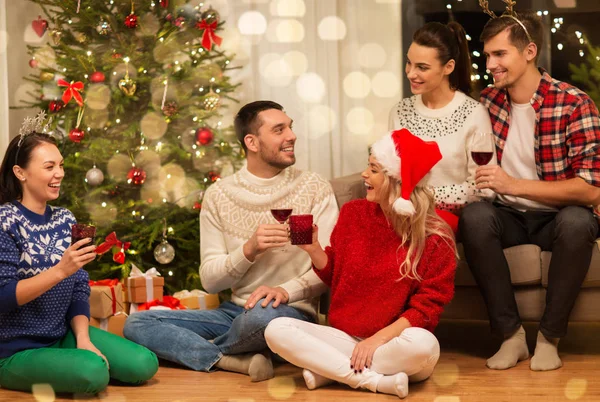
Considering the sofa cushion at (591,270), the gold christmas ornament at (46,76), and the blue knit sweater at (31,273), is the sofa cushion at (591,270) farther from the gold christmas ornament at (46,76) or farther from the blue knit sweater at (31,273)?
the gold christmas ornament at (46,76)

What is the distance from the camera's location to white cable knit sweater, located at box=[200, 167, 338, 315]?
11.6ft

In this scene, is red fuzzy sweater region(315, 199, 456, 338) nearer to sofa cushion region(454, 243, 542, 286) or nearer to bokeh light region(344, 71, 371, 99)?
sofa cushion region(454, 243, 542, 286)

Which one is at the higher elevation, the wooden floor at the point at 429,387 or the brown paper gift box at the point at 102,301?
the brown paper gift box at the point at 102,301

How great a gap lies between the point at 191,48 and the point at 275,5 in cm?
102

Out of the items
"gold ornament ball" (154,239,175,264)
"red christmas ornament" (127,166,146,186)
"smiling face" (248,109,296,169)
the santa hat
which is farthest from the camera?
"red christmas ornament" (127,166,146,186)

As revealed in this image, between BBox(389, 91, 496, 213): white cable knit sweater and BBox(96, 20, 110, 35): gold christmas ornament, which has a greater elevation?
BBox(96, 20, 110, 35): gold christmas ornament

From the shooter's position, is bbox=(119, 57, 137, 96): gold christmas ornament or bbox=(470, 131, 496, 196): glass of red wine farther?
bbox=(119, 57, 137, 96): gold christmas ornament

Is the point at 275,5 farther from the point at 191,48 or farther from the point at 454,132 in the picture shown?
the point at 454,132

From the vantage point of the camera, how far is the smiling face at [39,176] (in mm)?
3182

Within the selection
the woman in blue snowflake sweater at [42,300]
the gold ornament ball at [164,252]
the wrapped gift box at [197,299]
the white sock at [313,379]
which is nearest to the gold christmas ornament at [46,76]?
the gold ornament ball at [164,252]

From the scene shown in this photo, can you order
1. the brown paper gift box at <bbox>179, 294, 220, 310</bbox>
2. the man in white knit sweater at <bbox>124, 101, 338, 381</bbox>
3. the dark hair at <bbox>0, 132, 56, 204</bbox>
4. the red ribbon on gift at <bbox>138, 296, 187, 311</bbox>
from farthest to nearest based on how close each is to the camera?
the brown paper gift box at <bbox>179, 294, 220, 310</bbox> → the red ribbon on gift at <bbox>138, 296, 187, 311</bbox> → the man in white knit sweater at <bbox>124, 101, 338, 381</bbox> → the dark hair at <bbox>0, 132, 56, 204</bbox>

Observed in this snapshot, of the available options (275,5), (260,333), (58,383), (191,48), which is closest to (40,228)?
(58,383)

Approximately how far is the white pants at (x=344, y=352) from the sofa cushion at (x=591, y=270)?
0.72m

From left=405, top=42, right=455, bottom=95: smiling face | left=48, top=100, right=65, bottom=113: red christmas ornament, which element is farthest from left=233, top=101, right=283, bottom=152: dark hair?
left=48, top=100, right=65, bottom=113: red christmas ornament
